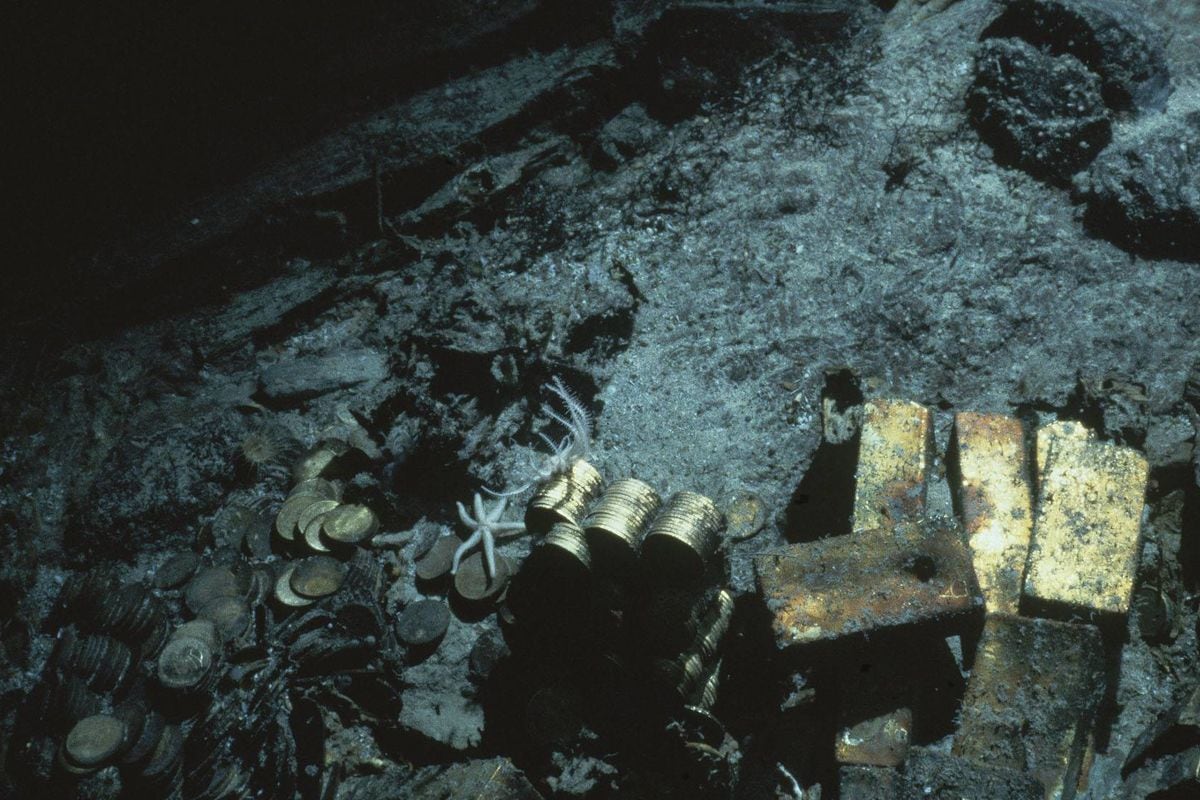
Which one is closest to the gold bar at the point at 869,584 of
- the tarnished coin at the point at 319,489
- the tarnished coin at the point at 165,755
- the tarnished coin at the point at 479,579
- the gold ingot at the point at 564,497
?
the gold ingot at the point at 564,497

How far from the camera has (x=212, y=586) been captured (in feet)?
11.0

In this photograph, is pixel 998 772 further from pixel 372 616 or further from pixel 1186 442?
pixel 372 616

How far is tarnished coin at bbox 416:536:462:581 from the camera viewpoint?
329 cm

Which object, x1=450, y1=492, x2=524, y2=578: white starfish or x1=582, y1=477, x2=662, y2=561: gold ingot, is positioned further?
x1=450, y1=492, x2=524, y2=578: white starfish

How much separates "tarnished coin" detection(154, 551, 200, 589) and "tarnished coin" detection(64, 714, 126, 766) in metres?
0.62

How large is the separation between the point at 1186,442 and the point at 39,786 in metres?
5.24

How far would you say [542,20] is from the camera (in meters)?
5.09

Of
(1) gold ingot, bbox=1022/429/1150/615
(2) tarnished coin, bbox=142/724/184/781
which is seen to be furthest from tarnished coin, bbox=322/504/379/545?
(1) gold ingot, bbox=1022/429/1150/615

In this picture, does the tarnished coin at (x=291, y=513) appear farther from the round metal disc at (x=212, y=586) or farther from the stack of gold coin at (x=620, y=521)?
the stack of gold coin at (x=620, y=521)

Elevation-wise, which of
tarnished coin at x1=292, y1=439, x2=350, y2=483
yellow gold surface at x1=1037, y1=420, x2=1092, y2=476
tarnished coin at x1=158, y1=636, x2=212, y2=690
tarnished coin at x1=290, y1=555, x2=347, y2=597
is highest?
yellow gold surface at x1=1037, y1=420, x2=1092, y2=476

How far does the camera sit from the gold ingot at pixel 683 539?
8.84ft

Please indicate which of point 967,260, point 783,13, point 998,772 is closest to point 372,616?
point 998,772

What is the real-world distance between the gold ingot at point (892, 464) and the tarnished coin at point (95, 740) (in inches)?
124

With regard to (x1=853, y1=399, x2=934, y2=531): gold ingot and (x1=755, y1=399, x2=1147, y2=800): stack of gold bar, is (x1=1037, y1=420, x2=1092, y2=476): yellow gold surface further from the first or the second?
(x1=853, y1=399, x2=934, y2=531): gold ingot
